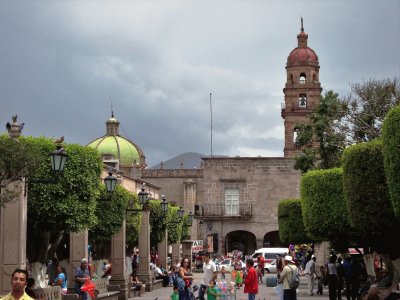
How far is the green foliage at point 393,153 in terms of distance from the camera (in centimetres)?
1680

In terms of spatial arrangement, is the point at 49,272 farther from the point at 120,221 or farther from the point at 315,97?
the point at 315,97

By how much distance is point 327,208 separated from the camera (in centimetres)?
2867

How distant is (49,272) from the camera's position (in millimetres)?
32500

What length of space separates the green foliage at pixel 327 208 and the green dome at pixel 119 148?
54824mm

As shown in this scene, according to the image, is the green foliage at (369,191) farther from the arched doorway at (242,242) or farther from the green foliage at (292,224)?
the arched doorway at (242,242)

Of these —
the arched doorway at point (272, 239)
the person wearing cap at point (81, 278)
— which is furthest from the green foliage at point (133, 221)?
the arched doorway at point (272, 239)

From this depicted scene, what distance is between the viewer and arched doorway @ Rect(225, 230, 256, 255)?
69688 millimetres

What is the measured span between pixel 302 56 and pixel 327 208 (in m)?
41.9

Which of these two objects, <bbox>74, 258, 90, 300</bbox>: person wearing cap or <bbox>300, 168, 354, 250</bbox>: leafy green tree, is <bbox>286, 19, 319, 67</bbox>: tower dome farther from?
<bbox>74, 258, 90, 300</bbox>: person wearing cap

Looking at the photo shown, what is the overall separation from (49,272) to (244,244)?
39.8 meters

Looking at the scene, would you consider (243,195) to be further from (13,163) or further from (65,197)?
(13,163)

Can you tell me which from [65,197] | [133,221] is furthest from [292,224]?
[65,197]

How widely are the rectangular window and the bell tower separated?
6.58 m

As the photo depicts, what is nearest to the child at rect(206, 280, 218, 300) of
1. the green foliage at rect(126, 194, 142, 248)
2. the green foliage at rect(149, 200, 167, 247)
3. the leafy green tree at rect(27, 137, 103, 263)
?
the leafy green tree at rect(27, 137, 103, 263)
